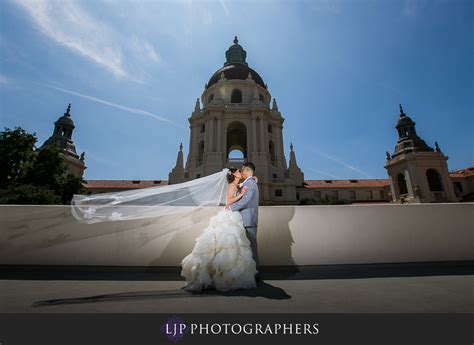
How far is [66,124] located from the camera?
33.3 m

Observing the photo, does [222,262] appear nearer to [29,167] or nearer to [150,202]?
[150,202]

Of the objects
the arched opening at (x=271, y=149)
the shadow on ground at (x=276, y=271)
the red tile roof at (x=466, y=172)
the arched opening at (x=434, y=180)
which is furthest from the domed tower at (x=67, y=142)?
the red tile roof at (x=466, y=172)

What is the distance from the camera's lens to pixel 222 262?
2.88 meters

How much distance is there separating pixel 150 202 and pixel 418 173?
38.8m

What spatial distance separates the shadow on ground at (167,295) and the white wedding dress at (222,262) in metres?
0.09

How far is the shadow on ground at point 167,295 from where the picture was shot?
238cm

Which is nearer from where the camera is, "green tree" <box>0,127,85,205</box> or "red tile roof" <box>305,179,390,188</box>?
"green tree" <box>0,127,85,205</box>

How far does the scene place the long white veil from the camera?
3.94 metres

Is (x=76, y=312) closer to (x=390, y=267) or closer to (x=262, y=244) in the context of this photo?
(x=262, y=244)

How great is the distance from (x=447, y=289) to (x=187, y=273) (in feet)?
11.5

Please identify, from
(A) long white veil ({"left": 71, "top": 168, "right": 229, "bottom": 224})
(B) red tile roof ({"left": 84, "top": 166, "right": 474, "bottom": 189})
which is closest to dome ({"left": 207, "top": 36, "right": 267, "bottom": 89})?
(B) red tile roof ({"left": 84, "top": 166, "right": 474, "bottom": 189})

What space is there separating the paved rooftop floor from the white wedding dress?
139 mm

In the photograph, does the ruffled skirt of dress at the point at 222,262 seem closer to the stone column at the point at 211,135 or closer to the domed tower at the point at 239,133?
the domed tower at the point at 239,133

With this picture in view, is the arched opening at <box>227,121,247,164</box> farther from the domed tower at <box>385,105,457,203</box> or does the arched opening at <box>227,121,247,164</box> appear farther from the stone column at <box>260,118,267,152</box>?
the domed tower at <box>385,105,457,203</box>
